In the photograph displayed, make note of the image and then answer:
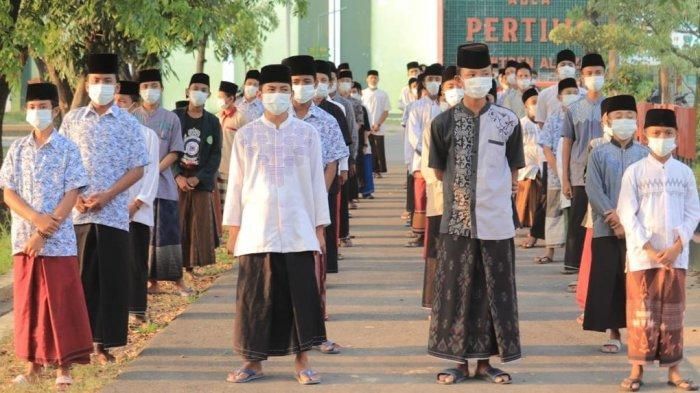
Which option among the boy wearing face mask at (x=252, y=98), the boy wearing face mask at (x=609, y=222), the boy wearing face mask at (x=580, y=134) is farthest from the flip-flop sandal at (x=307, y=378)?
the boy wearing face mask at (x=252, y=98)

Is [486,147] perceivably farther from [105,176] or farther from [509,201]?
[105,176]

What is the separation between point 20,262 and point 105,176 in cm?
92

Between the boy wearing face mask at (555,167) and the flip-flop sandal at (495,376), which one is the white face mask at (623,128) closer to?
the flip-flop sandal at (495,376)

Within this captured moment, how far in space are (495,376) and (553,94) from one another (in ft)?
22.5

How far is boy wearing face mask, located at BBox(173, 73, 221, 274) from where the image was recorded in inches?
513

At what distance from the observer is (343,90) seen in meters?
20.9

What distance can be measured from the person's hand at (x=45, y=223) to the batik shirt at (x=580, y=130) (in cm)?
505

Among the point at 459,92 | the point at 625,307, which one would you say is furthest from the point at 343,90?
the point at 625,307

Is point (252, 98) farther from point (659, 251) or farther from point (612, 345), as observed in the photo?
point (659, 251)

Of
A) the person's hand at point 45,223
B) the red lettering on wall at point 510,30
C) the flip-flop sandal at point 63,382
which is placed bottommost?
the flip-flop sandal at point 63,382

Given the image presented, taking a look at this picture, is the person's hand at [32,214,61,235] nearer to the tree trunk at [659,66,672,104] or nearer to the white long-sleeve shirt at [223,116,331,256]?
the white long-sleeve shirt at [223,116,331,256]

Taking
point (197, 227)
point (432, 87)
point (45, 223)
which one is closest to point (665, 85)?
point (432, 87)

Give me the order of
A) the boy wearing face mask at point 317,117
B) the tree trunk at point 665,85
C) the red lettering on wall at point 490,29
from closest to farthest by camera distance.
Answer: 1. the boy wearing face mask at point 317,117
2. the tree trunk at point 665,85
3. the red lettering on wall at point 490,29

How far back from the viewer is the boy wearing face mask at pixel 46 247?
8984 mm
